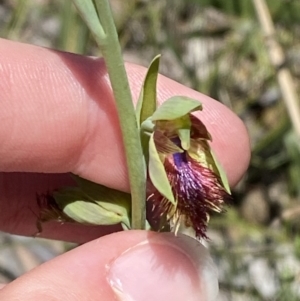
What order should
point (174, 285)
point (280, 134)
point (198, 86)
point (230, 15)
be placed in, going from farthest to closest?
point (230, 15) < point (198, 86) < point (280, 134) < point (174, 285)

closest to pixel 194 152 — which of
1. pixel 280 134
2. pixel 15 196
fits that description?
pixel 15 196

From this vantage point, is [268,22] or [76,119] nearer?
[76,119]

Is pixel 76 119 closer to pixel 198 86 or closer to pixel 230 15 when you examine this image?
pixel 198 86

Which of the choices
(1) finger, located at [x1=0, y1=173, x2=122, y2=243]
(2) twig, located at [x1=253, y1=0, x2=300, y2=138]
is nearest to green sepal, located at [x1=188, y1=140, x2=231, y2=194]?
(1) finger, located at [x1=0, y1=173, x2=122, y2=243]

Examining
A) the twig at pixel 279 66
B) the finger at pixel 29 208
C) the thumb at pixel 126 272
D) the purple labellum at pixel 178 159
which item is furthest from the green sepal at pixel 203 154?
the twig at pixel 279 66

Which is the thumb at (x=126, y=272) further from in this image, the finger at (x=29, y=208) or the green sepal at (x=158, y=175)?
the finger at (x=29, y=208)

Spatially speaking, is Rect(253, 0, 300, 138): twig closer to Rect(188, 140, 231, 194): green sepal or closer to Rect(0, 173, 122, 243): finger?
Rect(0, 173, 122, 243): finger
